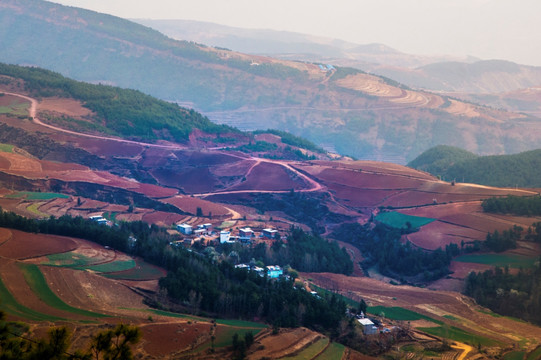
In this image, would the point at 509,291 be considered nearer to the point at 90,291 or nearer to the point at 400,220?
the point at 400,220

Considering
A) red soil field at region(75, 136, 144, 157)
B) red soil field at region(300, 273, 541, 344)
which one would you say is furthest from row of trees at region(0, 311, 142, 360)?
red soil field at region(75, 136, 144, 157)

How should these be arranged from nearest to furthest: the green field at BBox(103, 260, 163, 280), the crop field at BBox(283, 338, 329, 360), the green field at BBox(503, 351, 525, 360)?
the crop field at BBox(283, 338, 329, 360) → the green field at BBox(503, 351, 525, 360) → the green field at BBox(103, 260, 163, 280)

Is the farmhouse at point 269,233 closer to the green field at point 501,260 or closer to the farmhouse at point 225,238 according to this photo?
the farmhouse at point 225,238

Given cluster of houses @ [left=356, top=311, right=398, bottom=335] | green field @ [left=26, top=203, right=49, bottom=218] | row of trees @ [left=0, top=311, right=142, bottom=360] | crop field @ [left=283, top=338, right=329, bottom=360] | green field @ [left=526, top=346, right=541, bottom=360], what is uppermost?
row of trees @ [left=0, top=311, right=142, bottom=360]

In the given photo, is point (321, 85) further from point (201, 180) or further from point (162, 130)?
point (201, 180)

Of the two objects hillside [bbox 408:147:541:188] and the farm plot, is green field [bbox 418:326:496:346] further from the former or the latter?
hillside [bbox 408:147:541:188]

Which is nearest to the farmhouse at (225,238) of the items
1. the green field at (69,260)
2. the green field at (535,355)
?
the green field at (69,260)

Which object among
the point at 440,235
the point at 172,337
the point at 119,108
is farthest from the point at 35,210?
the point at 119,108
